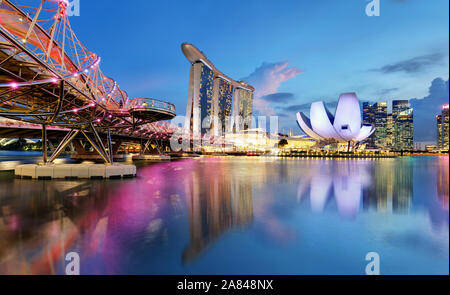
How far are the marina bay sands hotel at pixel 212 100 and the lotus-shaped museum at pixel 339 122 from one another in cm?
3440

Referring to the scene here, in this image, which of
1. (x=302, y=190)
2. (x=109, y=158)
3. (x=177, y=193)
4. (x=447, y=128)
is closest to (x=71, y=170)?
(x=109, y=158)

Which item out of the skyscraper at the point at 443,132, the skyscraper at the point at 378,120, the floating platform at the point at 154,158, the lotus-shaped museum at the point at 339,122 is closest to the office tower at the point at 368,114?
the skyscraper at the point at 378,120

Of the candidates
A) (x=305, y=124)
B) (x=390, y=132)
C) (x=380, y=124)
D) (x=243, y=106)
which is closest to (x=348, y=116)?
(x=305, y=124)

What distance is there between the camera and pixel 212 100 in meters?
119

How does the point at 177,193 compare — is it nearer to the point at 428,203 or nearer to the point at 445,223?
the point at 445,223

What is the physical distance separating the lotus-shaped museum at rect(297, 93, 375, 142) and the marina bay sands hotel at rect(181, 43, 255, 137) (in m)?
34.4

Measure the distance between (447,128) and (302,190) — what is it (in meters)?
131

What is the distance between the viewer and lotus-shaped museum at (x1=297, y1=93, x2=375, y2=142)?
5538 cm

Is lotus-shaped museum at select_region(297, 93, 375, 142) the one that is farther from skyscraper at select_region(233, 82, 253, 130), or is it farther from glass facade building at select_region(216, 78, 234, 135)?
skyscraper at select_region(233, 82, 253, 130)

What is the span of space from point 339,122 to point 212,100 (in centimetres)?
7414

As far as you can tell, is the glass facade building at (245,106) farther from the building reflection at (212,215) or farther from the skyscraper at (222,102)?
the building reflection at (212,215)

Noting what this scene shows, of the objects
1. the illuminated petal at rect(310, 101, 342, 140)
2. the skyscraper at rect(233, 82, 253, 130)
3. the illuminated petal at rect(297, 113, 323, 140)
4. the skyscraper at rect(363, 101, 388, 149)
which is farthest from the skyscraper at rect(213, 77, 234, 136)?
the skyscraper at rect(363, 101, 388, 149)

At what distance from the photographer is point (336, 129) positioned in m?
→ 59.7

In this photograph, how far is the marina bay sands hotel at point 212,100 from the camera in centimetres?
9469
